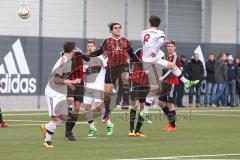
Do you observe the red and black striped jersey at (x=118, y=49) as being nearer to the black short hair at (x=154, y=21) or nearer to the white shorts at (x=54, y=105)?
the black short hair at (x=154, y=21)

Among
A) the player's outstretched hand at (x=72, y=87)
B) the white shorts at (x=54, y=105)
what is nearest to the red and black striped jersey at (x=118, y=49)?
the player's outstretched hand at (x=72, y=87)

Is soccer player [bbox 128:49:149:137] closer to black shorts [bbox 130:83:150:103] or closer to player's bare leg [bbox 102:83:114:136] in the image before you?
black shorts [bbox 130:83:150:103]

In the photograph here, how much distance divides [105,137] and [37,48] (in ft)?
48.0

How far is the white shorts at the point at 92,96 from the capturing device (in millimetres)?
20172

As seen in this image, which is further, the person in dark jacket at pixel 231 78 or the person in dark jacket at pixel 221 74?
the person in dark jacket at pixel 231 78

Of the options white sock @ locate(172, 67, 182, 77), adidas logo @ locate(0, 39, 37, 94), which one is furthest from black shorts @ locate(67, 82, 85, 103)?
adidas logo @ locate(0, 39, 37, 94)

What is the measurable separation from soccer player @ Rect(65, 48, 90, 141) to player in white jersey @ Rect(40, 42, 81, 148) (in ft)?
2.42

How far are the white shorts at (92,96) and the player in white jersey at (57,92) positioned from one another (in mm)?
3054

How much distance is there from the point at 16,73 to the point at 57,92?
15.7 metres

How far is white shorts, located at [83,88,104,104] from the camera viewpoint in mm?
20172

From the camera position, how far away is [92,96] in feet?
67.7

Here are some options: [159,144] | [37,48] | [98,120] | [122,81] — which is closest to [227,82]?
[37,48]

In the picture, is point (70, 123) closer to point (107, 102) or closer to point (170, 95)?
point (107, 102)

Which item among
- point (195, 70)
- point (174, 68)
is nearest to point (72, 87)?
point (174, 68)
